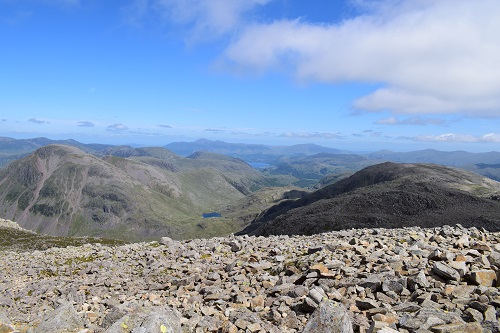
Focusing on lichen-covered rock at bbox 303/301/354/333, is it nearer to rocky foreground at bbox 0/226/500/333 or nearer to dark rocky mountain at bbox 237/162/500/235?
rocky foreground at bbox 0/226/500/333

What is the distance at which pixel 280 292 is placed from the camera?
15125 millimetres

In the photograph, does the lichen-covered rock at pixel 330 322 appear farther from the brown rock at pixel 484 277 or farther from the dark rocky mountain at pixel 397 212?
the dark rocky mountain at pixel 397 212

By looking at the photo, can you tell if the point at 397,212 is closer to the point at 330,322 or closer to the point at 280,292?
the point at 280,292

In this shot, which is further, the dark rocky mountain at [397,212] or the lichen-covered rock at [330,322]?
the dark rocky mountain at [397,212]

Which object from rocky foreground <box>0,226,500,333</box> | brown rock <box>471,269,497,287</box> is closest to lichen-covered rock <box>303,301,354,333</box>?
rocky foreground <box>0,226,500,333</box>

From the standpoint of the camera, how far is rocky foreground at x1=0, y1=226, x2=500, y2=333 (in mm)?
11078

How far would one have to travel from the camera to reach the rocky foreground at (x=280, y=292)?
1108cm

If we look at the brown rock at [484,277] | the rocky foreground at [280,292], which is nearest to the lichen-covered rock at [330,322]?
the rocky foreground at [280,292]

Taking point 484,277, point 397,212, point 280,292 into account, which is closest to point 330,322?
point 280,292

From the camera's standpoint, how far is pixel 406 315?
11320 millimetres

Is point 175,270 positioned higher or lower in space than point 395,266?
lower

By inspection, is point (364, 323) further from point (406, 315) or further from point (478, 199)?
point (478, 199)

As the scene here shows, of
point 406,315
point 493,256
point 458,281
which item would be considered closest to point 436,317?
point 406,315

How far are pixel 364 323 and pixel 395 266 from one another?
17.6 ft
